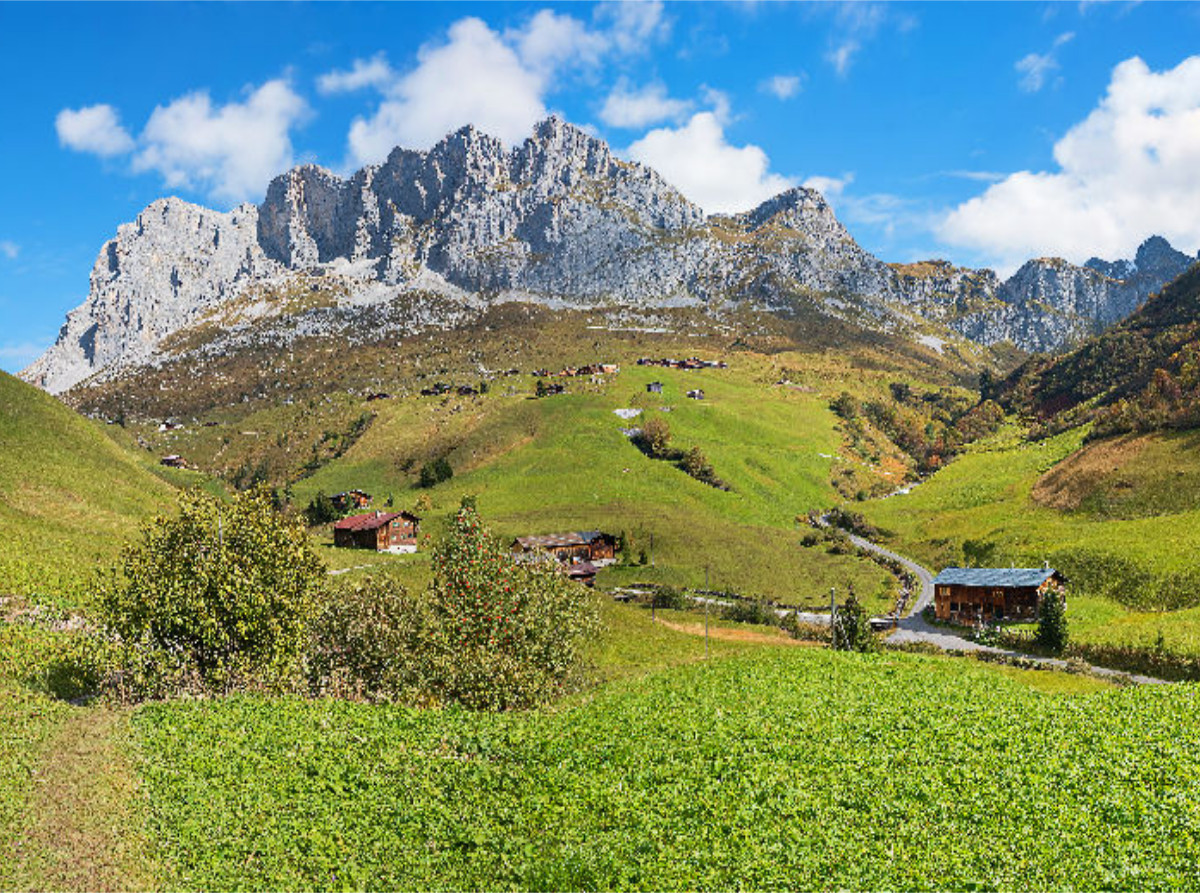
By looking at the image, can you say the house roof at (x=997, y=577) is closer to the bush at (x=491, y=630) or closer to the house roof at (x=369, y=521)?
the bush at (x=491, y=630)

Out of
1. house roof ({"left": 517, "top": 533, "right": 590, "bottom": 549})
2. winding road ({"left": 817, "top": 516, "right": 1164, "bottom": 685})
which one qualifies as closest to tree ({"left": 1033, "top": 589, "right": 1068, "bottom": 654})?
winding road ({"left": 817, "top": 516, "right": 1164, "bottom": 685})

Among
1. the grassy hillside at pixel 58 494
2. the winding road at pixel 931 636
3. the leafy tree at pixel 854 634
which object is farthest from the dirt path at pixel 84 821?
the winding road at pixel 931 636

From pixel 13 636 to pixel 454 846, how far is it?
32.8 meters

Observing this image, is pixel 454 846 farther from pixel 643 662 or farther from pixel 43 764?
pixel 643 662

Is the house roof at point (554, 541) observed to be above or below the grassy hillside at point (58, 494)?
below

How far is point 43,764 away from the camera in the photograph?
2228 centimetres

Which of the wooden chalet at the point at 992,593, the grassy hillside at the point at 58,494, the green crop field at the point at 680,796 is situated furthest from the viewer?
the wooden chalet at the point at 992,593

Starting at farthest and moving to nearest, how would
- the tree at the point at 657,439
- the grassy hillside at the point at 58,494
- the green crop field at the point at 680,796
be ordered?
the tree at the point at 657,439, the grassy hillside at the point at 58,494, the green crop field at the point at 680,796

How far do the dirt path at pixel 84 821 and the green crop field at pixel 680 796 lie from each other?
0.80m

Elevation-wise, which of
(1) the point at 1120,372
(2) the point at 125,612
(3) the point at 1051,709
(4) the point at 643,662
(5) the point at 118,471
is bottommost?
(4) the point at 643,662

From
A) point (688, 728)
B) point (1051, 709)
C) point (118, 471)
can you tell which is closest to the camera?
point (688, 728)

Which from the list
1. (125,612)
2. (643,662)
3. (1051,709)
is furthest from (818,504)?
(125,612)

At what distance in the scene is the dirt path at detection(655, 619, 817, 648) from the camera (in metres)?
76.8

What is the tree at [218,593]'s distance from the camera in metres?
32.2
